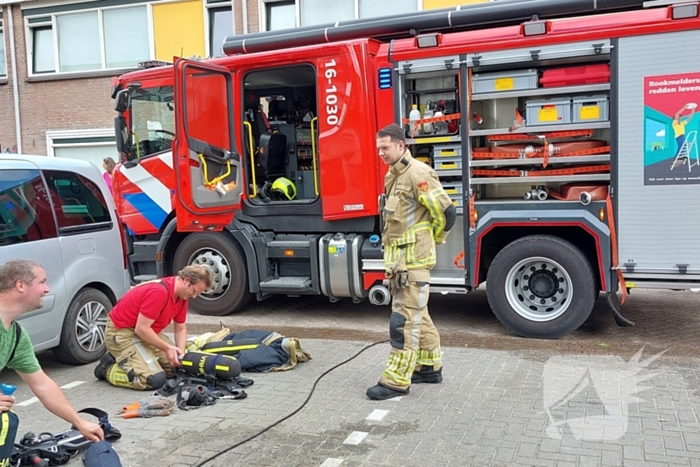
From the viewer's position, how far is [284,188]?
8383mm

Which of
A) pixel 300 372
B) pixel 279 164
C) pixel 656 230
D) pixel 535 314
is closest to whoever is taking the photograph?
pixel 300 372

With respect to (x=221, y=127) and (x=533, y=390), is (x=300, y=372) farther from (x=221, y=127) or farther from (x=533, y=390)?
(x=221, y=127)

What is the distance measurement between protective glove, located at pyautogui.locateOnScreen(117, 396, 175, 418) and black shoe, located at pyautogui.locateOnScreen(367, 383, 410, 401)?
1420 millimetres

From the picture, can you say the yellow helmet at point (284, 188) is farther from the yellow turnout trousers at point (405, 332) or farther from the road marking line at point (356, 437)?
the road marking line at point (356, 437)

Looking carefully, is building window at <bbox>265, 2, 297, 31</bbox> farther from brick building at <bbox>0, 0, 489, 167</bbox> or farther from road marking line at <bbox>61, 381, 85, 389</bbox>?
road marking line at <bbox>61, 381, 85, 389</bbox>

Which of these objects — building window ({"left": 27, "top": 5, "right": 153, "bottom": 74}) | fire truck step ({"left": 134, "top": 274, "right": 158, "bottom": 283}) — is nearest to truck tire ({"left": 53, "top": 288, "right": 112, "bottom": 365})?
fire truck step ({"left": 134, "top": 274, "right": 158, "bottom": 283})

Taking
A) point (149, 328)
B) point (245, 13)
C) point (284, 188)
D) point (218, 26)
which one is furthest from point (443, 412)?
point (218, 26)

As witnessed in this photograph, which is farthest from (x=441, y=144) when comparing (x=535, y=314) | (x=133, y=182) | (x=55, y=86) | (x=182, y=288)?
(x=55, y=86)

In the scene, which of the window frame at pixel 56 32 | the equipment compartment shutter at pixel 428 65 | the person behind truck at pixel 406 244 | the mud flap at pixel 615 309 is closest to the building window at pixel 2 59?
the window frame at pixel 56 32

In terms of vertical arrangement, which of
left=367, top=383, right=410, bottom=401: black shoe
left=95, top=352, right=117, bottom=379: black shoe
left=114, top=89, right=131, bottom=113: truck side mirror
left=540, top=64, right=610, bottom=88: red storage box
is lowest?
left=367, top=383, right=410, bottom=401: black shoe

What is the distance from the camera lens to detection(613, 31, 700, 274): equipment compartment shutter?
6273 millimetres

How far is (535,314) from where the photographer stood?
6957 millimetres

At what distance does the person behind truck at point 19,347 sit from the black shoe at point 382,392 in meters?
2.07

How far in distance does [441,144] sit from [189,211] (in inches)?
107
